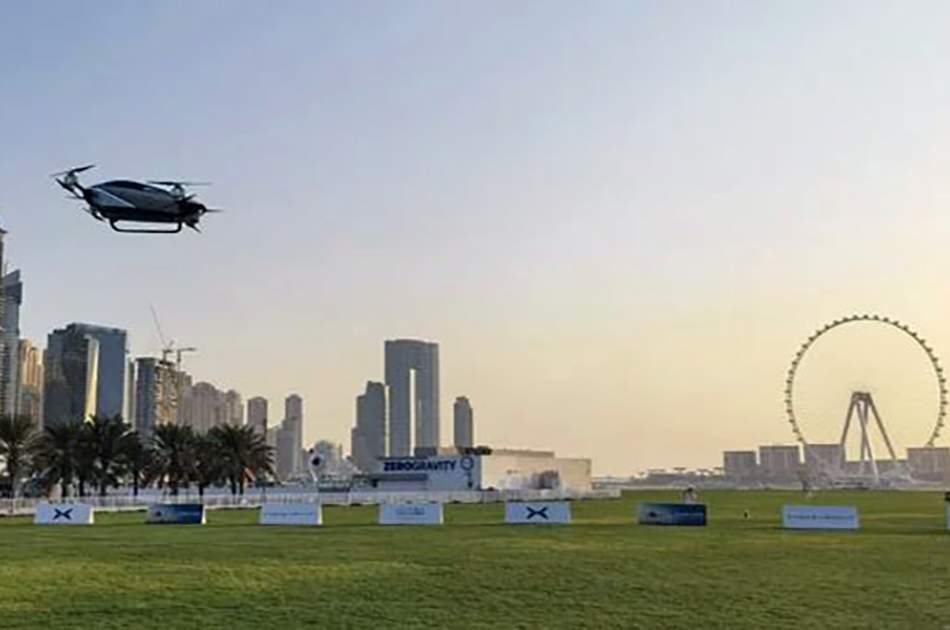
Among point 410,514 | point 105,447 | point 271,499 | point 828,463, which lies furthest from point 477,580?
point 828,463

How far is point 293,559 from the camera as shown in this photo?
32719 millimetres

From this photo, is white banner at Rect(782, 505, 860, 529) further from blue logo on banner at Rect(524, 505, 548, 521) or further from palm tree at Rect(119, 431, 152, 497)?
palm tree at Rect(119, 431, 152, 497)

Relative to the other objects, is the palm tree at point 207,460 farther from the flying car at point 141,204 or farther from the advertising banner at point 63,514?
the flying car at point 141,204

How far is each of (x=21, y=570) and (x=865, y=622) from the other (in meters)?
22.0

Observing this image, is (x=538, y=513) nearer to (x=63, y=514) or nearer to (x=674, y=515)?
(x=674, y=515)

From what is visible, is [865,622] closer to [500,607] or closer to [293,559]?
[500,607]

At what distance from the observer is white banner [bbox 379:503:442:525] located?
54.9m

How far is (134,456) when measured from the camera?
Answer: 326 feet

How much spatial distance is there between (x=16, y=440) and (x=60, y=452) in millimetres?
6276

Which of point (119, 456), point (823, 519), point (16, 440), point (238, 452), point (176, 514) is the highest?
point (16, 440)

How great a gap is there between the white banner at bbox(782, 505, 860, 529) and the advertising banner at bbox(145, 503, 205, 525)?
30.4m

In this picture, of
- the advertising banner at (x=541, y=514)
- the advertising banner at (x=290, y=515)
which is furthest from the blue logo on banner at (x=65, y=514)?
the advertising banner at (x=541, y=514)

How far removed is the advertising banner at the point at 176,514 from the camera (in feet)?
188

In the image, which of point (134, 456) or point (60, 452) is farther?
point (134, 456)
